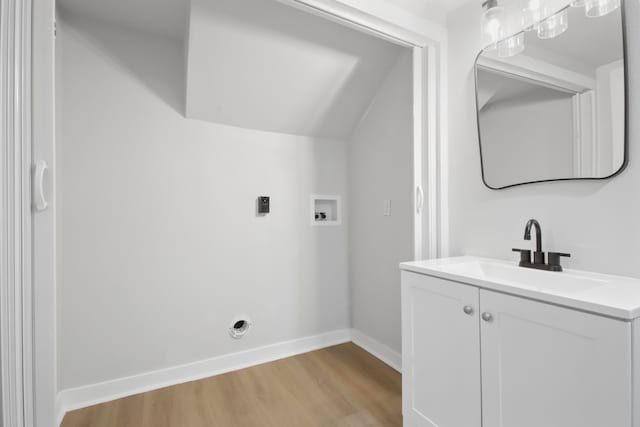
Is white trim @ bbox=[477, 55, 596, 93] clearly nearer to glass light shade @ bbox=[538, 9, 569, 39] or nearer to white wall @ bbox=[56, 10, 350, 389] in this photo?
glass light shade @ bbox=[538, 9, 569, 39]

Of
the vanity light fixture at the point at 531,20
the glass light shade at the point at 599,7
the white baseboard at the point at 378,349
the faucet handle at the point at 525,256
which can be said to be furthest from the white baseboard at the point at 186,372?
the glass light shade at the point at 599,7

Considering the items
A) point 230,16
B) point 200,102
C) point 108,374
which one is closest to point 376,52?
point 230,16

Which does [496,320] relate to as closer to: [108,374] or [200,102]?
[200,102]

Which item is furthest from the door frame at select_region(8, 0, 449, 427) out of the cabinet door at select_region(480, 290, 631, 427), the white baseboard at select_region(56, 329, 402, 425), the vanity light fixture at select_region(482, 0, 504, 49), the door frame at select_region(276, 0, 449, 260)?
the vanity light fixture at select_region(482, 0, 504, 49)

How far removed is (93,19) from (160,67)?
40 centimetres

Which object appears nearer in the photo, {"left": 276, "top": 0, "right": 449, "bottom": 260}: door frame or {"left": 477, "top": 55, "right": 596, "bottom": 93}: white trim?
{"left": 477, "top": 55, "right": 596, "bottom": 93}: white trim

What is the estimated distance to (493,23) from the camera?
56.4 inches

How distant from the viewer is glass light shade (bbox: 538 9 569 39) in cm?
124

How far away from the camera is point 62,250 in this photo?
1.68m

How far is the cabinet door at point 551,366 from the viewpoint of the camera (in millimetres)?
773

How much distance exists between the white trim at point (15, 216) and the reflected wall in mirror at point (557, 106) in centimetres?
183

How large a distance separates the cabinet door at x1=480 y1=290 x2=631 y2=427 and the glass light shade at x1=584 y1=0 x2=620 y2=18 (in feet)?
3.67

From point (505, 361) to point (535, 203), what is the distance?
28.8 inches

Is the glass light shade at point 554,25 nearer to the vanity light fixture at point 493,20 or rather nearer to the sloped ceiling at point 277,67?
the vanity light fixture at point 493,20
